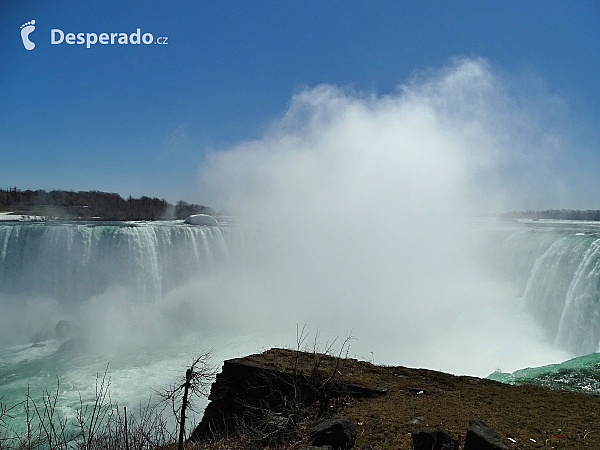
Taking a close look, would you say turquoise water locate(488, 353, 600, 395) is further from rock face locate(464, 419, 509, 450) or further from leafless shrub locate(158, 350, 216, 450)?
leafless shrub locate(158, 350, 216, 450)

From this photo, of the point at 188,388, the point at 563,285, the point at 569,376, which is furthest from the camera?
the point at 563,285

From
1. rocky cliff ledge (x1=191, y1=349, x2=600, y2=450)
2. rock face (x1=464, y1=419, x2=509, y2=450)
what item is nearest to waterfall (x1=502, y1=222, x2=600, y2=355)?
rocky cliff ledge (x1=191, y1=349, x2=600, y2=450)

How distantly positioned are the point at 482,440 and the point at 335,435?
1.84 m

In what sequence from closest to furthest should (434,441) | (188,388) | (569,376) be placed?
(434,441) → (188,388) → (569,376)

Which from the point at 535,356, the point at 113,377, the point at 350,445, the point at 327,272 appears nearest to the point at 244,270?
the point at 327,272

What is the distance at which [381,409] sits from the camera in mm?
6074

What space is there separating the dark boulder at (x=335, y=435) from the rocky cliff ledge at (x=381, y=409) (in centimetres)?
Answer: 1

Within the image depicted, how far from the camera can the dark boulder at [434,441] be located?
437 cm

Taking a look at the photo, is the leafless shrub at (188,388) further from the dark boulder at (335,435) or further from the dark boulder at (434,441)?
the dark boulder at (434,441)

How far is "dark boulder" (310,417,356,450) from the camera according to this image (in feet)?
16.7

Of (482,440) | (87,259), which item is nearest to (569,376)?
(482,440)

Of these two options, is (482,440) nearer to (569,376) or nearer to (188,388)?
(188,388)

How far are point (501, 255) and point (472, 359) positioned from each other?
8.69 meters

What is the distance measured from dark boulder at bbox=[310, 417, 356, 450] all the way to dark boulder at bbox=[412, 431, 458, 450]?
0.88 m
